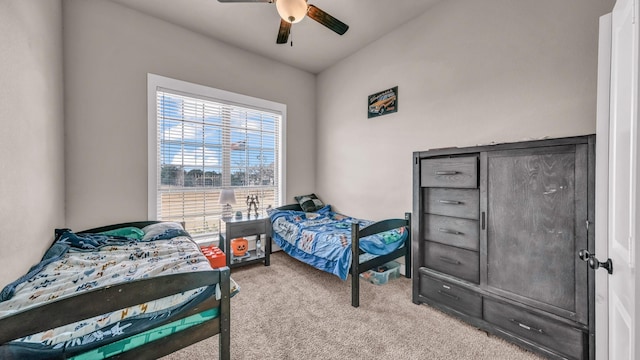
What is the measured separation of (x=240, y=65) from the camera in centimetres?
340

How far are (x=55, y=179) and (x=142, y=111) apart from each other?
3.39 ft

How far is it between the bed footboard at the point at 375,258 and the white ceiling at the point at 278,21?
2295 mm

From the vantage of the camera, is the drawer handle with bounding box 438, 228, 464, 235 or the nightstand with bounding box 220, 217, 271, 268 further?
the nightstand with bounding box 220, 217, 271, 268

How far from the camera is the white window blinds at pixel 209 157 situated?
293cm

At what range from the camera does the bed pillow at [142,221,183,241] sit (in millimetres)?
2326

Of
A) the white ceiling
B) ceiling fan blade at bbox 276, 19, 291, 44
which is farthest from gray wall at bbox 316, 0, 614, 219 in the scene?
ceiling fan blade at bbox 276, 19, 291, 44

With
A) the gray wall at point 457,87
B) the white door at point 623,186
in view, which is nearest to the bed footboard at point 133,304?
the white door at point 623,186

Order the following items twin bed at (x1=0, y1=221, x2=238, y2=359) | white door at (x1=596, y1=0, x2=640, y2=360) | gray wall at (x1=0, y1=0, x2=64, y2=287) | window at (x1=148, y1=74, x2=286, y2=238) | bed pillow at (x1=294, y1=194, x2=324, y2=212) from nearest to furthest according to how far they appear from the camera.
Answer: white door at (x1=596, y1=0, x2=640, y2=360) → twin bed at (x1=0, y1=221, x2=238, y2=359) → gray wall at (x1=0, y1=0, x2=64, y2=287) → window at (x1=148, y1=74, x2=286, y2=238) → bed pillow at (x1=294, y1=194, x2=324, y2=212)

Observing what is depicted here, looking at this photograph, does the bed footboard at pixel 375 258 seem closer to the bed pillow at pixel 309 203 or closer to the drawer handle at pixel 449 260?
the drawer handle at pixel 449 260

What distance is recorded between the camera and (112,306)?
1.00 metres

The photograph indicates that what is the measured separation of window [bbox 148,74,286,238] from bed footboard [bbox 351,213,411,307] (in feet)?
6.24

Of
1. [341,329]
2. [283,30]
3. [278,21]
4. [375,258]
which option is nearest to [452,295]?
[375,258]

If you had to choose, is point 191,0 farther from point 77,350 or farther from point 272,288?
point 272,288

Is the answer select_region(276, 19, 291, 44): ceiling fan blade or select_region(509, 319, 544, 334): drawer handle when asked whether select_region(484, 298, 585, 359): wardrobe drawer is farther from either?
select_region(276, 19, 291, 44): ceiling fan blade
